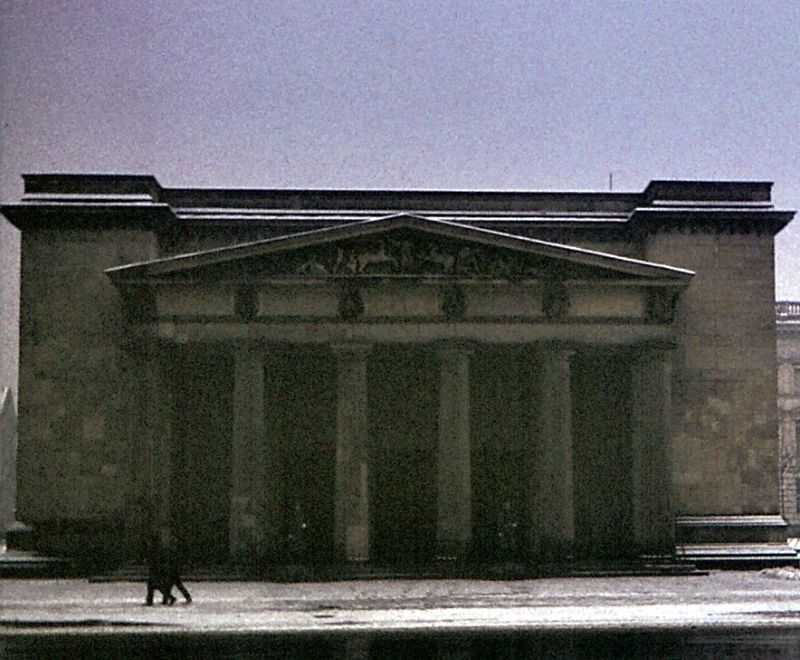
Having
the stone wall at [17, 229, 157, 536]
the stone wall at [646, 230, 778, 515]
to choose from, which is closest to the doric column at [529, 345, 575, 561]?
the stone wall at [646, 230, 778, 515]

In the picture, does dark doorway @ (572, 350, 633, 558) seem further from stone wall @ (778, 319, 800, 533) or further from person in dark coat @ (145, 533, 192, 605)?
stone wall @ (778, 319, 800, 533)

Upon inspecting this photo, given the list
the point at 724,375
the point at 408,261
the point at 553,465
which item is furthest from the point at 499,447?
the point at 724,375

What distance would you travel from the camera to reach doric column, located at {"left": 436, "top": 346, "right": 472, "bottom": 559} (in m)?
38.6

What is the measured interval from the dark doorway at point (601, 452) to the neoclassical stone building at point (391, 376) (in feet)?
0.23

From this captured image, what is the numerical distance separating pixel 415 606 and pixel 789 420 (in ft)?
128

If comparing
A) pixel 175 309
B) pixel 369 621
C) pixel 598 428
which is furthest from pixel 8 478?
pixel 369 621

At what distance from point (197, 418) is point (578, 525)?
39.4ft

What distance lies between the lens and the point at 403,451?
42.0 metres

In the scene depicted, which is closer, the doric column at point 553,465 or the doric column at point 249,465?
the doric column at point 249,465

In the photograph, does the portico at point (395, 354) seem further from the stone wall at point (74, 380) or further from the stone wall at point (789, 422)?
the stone wall at point (789, 422)

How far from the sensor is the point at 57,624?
2897 cm

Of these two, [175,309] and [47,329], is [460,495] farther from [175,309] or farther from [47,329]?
[47,329]

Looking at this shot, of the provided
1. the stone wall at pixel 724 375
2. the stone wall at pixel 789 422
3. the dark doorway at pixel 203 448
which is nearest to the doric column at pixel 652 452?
the stone wall at pixel 724 375

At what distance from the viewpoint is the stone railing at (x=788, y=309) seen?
5584 cm
